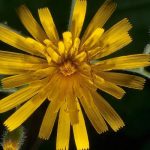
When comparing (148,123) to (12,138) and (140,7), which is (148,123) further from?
(12,138)

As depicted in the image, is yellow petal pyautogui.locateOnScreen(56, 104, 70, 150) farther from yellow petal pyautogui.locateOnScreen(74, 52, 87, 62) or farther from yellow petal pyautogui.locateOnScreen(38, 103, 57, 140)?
yellow petal pyautogui.locateOnScreen(74, 52, 87, 62)

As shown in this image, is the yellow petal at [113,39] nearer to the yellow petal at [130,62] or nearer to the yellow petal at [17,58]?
Answer: the yellow petal at [130,62]

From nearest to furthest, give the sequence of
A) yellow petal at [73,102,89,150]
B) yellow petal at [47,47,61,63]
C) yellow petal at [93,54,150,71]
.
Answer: yellow petal at [47,47,61,63], yellow petal at [93,54,150,71], yellow petal at [73,102,89,150]

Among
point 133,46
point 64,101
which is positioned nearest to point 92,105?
point 64,101

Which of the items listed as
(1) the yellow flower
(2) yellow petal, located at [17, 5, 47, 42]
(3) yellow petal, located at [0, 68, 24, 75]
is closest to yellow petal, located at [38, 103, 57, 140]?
(1) the yellow flower

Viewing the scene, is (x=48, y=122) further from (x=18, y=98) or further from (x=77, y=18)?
(x=77, y=18)

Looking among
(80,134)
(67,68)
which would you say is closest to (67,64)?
(67,68)
